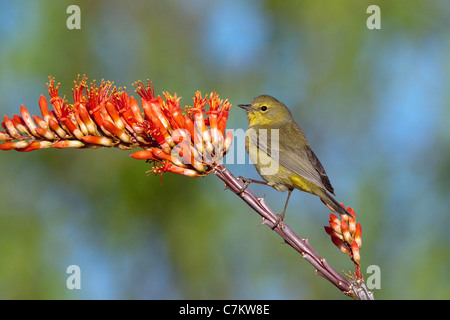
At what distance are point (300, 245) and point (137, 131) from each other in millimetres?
1121

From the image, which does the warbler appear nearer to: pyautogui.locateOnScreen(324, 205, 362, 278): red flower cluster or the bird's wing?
the bird's wing

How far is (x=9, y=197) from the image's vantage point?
604cm

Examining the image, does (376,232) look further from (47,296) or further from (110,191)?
(47,296)

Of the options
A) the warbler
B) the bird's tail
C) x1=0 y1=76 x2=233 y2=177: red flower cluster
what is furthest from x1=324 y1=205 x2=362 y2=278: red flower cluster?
the warbler

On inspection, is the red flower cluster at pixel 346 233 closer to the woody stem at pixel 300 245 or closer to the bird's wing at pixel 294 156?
the woody stem at pixel 300 245

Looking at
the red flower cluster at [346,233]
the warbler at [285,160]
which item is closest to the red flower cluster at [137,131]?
the red flower cluster at [346,233]

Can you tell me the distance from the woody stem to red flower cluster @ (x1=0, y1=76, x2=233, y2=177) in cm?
17

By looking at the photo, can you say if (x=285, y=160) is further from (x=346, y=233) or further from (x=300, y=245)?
(x=300, y=245)

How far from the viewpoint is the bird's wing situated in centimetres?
393

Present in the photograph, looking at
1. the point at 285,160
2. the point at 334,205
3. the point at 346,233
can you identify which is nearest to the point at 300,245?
the point at 346,233

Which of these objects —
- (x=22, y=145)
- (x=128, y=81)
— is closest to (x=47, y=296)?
(x=128, y=81)

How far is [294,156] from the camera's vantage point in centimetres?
414

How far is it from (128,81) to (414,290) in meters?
4.53

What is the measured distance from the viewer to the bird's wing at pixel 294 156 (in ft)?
12.9
